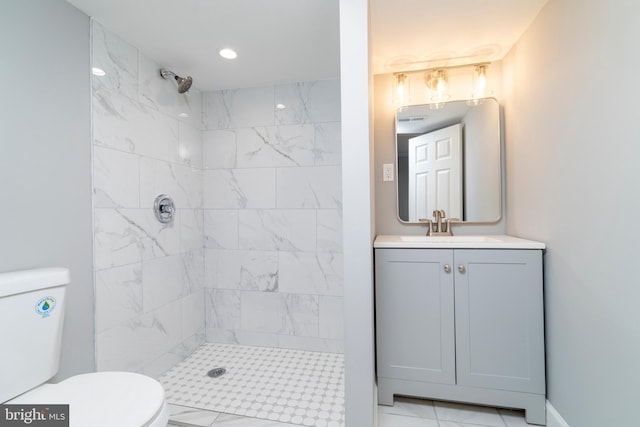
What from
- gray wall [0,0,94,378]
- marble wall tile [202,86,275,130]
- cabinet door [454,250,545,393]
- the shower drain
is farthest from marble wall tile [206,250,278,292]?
cabinet door [454,250,545,393]

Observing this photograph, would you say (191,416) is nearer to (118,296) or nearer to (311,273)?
(118,296)

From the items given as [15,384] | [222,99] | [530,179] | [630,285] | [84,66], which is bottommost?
[15,384]

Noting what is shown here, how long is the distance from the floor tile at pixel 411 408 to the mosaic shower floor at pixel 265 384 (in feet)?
0.95

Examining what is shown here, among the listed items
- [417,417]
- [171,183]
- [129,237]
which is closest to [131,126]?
[171,183]

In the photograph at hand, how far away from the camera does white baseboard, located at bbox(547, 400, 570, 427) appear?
4.51ft

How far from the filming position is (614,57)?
107 cm

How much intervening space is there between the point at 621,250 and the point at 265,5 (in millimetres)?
1917

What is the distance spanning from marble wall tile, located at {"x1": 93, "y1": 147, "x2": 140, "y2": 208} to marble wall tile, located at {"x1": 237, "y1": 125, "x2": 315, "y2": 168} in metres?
0.84

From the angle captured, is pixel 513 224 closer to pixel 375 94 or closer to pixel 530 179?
pixel 530 179

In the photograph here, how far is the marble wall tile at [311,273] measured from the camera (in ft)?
7.72

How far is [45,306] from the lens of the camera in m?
1.21

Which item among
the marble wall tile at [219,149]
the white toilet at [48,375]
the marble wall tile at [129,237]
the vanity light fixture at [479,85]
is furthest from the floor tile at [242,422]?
the vanity light fixture at [479,85]

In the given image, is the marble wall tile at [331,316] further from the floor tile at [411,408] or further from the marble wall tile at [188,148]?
the marble wall tile at [188,148]

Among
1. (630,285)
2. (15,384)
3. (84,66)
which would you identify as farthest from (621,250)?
(84,66)
